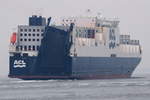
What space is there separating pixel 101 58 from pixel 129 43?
67.8ft

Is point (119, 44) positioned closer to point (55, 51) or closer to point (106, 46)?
point (106, 46)

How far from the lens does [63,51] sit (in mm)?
131875

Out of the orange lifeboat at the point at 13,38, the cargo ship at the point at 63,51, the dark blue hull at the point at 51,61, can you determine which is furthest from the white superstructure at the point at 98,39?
the orange lifeboat at the point at 13,38

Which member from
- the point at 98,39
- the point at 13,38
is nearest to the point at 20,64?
the point at 13,38

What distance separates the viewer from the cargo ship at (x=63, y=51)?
131 meters

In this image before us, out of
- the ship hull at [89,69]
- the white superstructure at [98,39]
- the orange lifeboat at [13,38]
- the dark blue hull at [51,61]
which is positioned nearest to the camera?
the dark blue hull at [51,61]

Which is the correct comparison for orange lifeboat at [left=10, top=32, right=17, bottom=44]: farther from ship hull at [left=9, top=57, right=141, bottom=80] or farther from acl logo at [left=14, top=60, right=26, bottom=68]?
acl logo at [left=14, top=60, right=26, bottom=68]

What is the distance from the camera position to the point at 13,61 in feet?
436

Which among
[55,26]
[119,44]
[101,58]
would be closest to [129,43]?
[119,44]

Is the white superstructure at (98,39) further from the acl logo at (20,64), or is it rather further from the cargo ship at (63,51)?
the acl logo at (20,64)

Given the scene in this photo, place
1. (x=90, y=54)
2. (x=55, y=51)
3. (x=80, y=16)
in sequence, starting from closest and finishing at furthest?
(x=55, y=51), (x=90, y=54), (x=80, y=16)

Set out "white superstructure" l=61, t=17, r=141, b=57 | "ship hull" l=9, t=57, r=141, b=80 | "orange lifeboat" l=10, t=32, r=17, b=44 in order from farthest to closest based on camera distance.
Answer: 1. "white superstructure" l=61, t=17, r=141, b=57
2. "orange lifeboat" l=10, t=32, r=17, b=44
3. "ship hull" l=9, t=57, r=141, b=80

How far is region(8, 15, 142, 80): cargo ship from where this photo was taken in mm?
131000

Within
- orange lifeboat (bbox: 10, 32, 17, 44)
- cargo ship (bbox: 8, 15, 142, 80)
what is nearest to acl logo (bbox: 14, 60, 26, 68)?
cargo ship (bbox: 8, 15, 142, 80)
